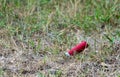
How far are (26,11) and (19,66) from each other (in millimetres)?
1092

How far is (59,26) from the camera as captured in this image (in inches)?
151

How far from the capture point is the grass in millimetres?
3348

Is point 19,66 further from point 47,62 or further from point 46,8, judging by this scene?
point 46,8

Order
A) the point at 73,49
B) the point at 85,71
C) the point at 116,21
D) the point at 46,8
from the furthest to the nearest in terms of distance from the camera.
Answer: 1. the point at 46,8
2. the point at 116,21
3. the point at 73,49
4. the point at 85,71

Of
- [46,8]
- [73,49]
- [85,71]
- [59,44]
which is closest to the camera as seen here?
[85,71]

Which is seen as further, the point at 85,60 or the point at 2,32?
the point at 2,32

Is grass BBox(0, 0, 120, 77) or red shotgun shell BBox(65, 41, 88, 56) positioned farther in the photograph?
grass BBox(0, 0, 120, 77)

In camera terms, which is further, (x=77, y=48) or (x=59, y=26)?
(x=59, y=26)

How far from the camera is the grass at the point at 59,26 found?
3.35 meters

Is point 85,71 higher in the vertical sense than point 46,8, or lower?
lower

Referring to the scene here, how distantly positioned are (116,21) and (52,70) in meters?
1.17

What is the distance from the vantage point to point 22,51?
331 centimetres

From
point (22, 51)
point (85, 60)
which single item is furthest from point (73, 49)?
point (22, 51)

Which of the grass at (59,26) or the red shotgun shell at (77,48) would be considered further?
the grass at (59,26)
